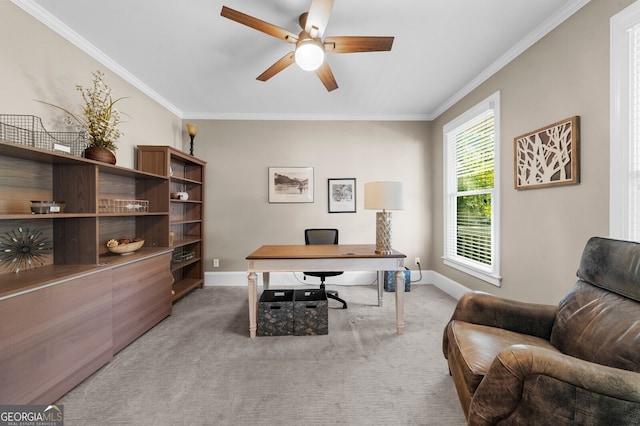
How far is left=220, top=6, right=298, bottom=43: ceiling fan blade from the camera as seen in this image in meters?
1.54

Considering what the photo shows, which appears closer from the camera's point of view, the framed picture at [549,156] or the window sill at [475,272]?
the framed picture at [549,156]

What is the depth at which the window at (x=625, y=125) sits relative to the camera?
146 cm

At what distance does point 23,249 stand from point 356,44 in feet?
9.09

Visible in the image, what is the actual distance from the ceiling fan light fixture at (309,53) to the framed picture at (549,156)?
1922 mm

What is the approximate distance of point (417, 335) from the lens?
230 cm

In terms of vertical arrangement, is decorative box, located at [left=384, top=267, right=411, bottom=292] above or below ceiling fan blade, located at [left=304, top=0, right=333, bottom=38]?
below

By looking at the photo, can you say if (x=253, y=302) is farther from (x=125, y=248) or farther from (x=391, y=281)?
(x=391, y=281)

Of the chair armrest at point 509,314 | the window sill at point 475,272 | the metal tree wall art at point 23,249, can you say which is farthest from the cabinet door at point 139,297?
the window sill at point 475,272

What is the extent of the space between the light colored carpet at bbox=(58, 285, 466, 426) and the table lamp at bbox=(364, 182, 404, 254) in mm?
887

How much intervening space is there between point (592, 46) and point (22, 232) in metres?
4.17

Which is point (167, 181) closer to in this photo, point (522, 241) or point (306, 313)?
point (306, 313)

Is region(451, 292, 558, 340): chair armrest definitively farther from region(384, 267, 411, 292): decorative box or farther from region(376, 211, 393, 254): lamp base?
region(384, 267, 411, 292): decorative box

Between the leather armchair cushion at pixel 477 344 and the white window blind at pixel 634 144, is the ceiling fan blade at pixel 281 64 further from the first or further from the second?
the leather armchair cushion at pixel 477 344

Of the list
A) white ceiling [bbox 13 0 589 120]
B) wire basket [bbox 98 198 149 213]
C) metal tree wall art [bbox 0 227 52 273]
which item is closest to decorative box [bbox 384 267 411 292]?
white ceiling [bbox 13 0 589 120]
